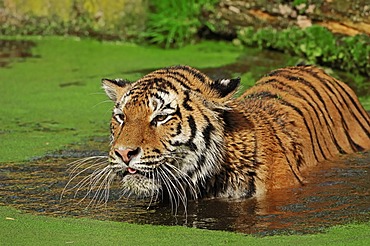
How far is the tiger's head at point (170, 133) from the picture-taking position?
524cm

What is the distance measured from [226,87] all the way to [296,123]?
2.55ft

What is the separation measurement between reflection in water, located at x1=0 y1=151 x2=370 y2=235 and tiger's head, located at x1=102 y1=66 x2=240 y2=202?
17 cm

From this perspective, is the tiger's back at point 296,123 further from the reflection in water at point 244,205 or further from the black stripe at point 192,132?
the black stripe at point 192,132

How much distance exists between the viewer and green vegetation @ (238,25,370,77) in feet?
29.2

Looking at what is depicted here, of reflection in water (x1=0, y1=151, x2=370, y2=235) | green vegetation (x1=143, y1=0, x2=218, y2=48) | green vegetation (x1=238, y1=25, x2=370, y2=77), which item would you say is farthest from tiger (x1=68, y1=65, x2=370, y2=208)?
green vegetation (x1=143, y1=0, x2=218, y2=48)

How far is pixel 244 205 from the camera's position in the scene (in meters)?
5.43

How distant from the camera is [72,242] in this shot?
182 inches

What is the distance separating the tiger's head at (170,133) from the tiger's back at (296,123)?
0.68 ft

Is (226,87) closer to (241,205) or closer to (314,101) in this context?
(241,205)

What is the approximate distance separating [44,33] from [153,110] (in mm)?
6120

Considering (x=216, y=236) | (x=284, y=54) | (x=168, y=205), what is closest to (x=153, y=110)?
(x=168, y=205)

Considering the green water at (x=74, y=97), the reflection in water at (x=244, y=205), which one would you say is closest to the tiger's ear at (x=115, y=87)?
the green water at (x=74, y=97)

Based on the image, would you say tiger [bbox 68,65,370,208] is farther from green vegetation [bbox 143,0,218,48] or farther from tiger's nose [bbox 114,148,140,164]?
green vegetation [bbox 143,0,218,48]

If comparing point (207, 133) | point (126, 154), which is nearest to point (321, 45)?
point (207, 133)
